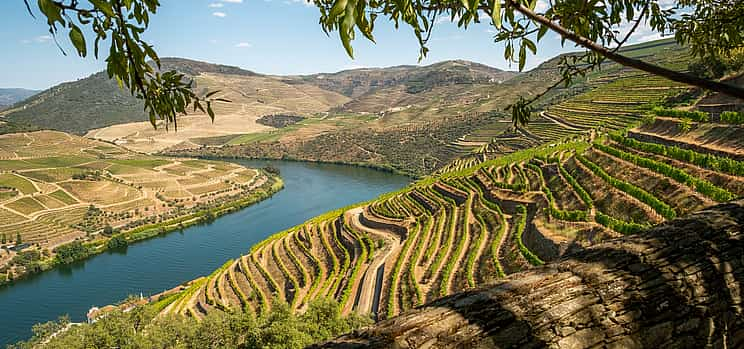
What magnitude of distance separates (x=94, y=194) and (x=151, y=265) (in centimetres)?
2958

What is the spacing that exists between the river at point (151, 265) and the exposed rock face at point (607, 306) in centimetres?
3813

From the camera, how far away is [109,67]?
1.54 meters

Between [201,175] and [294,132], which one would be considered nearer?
[201,175]

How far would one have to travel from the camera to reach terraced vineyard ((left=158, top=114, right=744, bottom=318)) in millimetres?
11984

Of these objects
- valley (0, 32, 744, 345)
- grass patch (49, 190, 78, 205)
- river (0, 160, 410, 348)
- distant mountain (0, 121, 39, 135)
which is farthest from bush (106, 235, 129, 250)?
distant mountain (0, 121, 39, 135)

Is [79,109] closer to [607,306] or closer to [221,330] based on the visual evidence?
[221,330]

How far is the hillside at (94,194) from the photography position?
4728cm

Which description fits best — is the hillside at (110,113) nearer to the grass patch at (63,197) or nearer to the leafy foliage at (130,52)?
the grass patch at (63,197)

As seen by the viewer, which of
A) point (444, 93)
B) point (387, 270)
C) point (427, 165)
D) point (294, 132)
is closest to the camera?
point (387, 270)

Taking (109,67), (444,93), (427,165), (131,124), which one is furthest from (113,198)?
(444,93)

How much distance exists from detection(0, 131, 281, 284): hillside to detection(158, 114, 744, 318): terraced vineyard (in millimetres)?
26744

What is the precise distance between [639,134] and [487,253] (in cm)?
789

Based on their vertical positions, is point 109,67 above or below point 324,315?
above

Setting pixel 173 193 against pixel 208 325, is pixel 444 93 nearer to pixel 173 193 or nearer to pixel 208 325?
pixel 173 193
